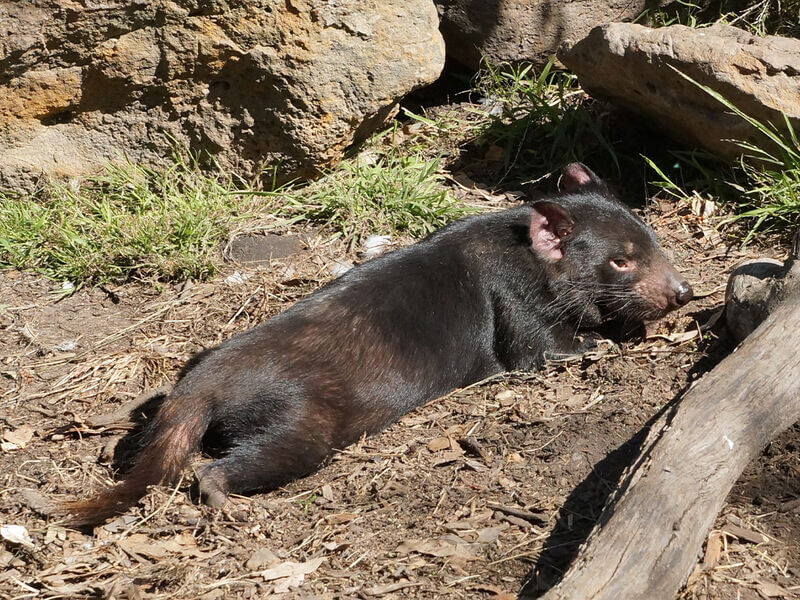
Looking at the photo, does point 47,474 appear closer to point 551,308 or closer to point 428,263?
point 428,263

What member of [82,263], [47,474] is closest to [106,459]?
[47,474]

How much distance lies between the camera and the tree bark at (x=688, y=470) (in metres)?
2.49

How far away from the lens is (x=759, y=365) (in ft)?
10.5

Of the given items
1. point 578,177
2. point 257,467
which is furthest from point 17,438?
point 578,177

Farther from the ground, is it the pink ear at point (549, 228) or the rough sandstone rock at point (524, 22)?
the rough sandstone rock at point (524, 22)

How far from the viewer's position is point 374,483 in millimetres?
3656

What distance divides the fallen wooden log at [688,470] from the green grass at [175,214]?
8.80 ft

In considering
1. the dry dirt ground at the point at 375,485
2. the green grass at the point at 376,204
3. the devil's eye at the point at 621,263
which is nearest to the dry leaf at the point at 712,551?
the dry dirt ground at the point at 375,485

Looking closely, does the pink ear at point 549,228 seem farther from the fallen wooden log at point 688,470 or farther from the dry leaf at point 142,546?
the dry leaf at point 142,546

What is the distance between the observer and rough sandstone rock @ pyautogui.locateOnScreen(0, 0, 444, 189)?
5.24m

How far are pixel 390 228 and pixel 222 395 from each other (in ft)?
6.98

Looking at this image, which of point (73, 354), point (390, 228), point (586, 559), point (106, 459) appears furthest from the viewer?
point (390, 228)

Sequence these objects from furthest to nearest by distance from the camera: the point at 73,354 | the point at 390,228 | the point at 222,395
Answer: the point at 390,228 < the point at 73,354 < the point at 222,395

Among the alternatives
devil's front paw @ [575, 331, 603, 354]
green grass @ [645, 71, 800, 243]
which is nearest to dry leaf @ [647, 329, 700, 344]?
devil's front paw @ [575, 331, 603, 354]
